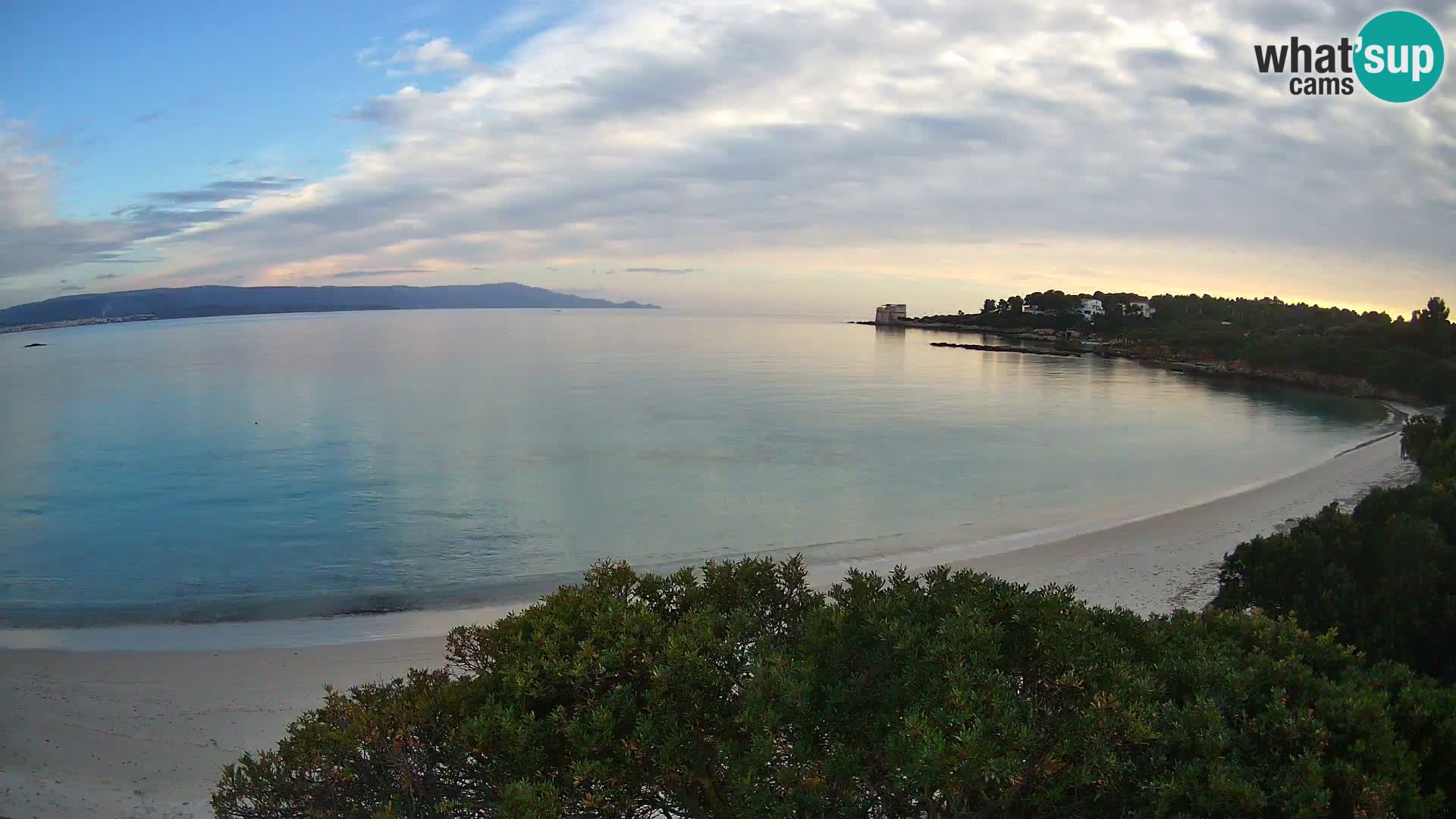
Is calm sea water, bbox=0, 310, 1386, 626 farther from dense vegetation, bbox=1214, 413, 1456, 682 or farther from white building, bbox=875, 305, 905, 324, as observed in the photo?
white building, bbox=875, 305, 905, 324

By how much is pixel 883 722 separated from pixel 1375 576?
6.86m

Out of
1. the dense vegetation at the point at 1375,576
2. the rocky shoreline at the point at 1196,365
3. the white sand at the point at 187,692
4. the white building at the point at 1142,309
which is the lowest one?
the white sand at the point at 187,692

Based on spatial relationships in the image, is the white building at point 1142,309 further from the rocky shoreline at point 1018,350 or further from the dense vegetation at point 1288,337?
the rocky shoreline at point 1018,350

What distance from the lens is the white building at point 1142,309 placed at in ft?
392

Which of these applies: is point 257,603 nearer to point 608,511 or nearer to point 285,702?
point 285,702

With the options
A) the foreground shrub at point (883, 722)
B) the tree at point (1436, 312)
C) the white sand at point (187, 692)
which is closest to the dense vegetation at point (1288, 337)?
the tree at point (1436, 312)

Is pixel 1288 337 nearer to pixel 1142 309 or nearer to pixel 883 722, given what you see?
pixel 1142 309

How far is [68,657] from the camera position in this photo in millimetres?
12852

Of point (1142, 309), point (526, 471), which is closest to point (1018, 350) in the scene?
point (1142, 309)

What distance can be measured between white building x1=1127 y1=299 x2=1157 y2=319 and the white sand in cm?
11203

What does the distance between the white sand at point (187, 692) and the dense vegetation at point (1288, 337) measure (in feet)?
72.7

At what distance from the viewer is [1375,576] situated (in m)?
8.05

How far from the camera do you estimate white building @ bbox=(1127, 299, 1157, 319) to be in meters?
120

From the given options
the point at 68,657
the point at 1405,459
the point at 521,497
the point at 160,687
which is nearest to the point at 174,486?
the point at 521,497
